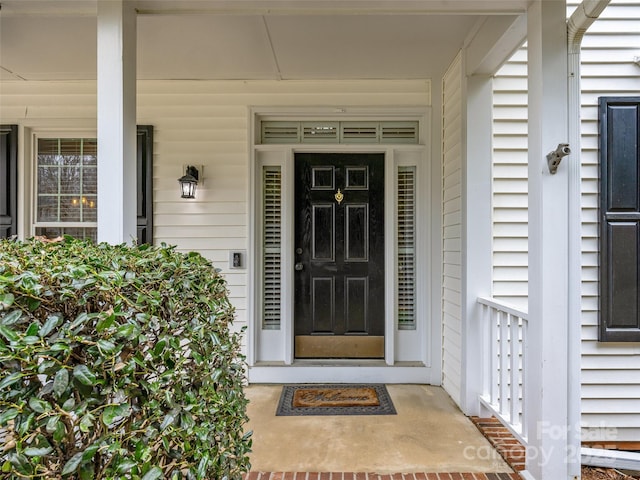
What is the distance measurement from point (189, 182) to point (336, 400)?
7.38 feet

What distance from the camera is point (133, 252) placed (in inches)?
58.4

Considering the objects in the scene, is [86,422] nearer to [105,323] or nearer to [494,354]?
[105,323]

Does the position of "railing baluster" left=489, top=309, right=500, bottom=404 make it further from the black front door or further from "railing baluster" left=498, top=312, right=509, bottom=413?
the black front door

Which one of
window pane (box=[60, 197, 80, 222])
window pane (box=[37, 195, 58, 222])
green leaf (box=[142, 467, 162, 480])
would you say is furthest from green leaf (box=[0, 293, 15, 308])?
window pane (box=[37, 195, 58, 222])

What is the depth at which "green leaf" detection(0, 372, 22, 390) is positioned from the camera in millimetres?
952

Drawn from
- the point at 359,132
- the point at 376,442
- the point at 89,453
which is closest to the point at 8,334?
the point at 89,453

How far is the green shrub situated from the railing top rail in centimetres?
176

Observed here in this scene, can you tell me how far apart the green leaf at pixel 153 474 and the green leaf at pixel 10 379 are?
1.37 feet

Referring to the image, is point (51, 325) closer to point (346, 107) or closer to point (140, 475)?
point (140, 475)

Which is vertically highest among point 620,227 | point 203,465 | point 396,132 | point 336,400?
point 396,132

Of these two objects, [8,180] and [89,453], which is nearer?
[89,453]

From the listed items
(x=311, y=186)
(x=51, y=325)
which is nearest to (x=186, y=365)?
(x=51, y=325)

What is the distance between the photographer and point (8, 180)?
354cm

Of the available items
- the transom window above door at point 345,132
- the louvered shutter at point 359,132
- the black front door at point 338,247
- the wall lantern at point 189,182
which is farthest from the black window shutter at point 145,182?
the louvered shutter at point 359,132
